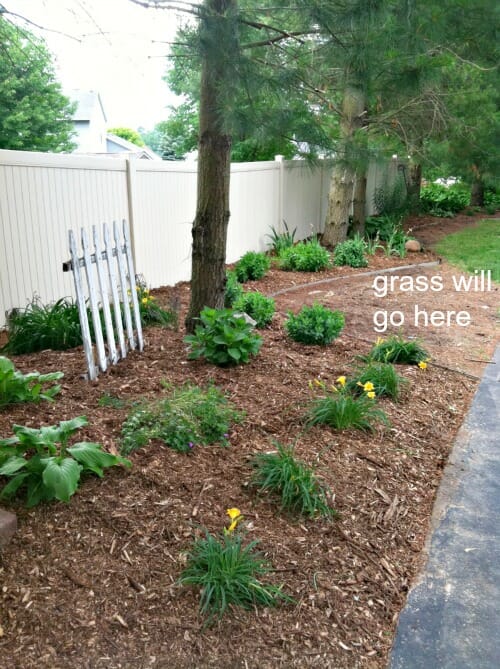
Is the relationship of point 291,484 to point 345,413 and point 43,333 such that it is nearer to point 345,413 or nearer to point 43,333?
point 345,413

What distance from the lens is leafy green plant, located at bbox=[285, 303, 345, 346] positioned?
5.78 metres

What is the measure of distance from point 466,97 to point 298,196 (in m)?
3.68

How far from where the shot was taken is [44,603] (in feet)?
8.07

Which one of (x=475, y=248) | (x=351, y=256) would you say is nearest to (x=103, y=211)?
(x=351, y=256)

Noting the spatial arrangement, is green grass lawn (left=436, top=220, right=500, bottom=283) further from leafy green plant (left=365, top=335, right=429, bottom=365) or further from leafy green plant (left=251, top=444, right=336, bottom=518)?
leafy green plant (left=251, top=444, right=336, bottom=518)

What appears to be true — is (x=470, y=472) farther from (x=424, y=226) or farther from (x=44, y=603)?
(x=424, y=226)

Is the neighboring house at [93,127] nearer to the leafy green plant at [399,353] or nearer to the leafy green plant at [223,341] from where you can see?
the leafy green plant at [399,353]

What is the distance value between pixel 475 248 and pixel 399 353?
8.71 m

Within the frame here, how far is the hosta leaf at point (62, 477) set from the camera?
280cm

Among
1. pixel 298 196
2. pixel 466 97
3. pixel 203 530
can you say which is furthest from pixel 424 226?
pixel 203 530

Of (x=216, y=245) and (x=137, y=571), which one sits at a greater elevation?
(x=216, y=245)

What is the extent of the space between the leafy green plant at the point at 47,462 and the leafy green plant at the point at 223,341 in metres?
1.78

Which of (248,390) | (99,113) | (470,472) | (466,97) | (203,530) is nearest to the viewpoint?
(203,530)

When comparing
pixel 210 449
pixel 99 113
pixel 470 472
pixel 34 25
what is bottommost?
pixel 470 472
